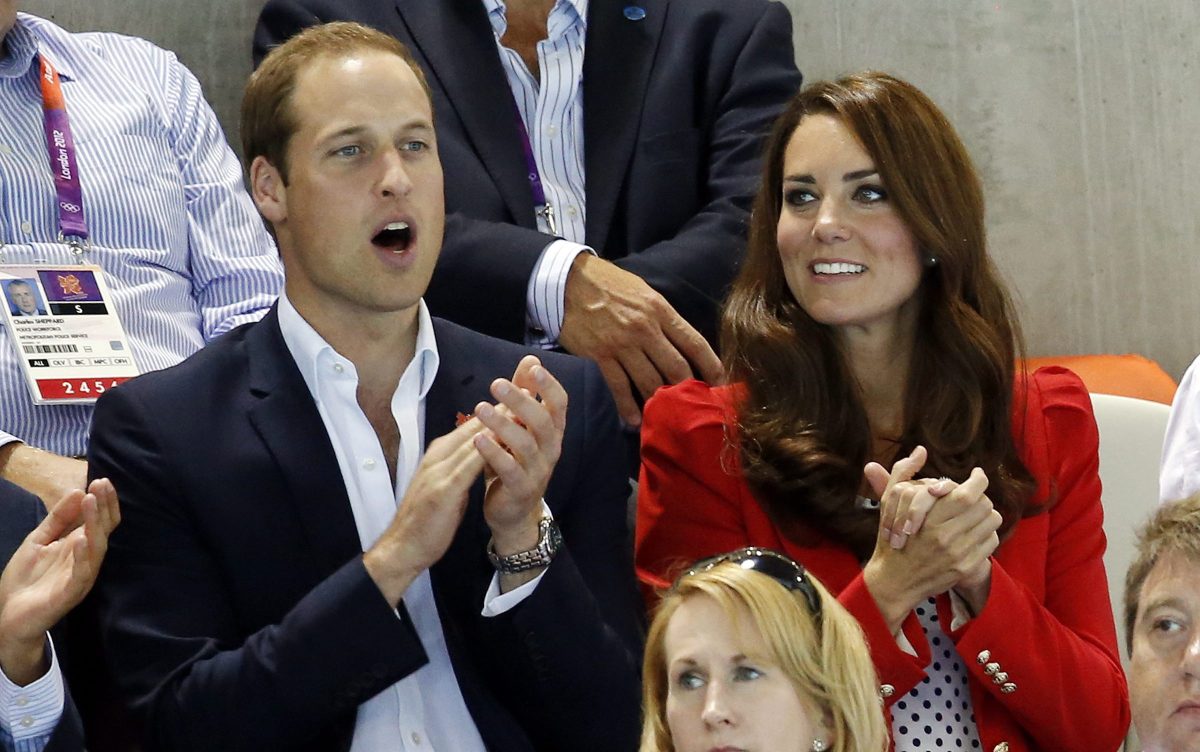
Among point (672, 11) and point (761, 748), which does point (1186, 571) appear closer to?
point (761, 748)

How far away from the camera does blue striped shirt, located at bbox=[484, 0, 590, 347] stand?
316 cm

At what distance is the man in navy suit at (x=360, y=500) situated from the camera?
215 centimetres

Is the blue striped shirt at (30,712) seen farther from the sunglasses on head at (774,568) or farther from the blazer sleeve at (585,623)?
the sunglasses on head at (774,568)

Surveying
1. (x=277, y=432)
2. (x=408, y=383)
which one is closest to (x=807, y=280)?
(x=408, y=383)

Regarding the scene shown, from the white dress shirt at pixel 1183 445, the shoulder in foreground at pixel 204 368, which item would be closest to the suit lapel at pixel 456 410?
the shoulder in foreground at pixel 204 368

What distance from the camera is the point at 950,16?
12.5 ft

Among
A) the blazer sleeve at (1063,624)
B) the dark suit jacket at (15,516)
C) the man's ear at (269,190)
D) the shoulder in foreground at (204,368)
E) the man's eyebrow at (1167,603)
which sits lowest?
the blazer sleeve at (1063,624)

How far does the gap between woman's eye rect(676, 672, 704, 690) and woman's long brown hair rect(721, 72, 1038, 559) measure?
1.90 feet

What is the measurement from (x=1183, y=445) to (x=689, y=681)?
3.85 ft

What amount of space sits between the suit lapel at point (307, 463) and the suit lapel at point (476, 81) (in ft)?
2.71

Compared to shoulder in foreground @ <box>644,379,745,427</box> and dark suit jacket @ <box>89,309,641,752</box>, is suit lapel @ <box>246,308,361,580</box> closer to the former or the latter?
dark suit jacket @ <box>89,309,641,752</box>

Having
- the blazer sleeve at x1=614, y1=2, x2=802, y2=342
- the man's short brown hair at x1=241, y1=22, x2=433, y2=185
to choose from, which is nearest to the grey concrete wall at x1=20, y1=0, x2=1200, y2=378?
the blazer sleeve at x1=614, y1=2, x2=802, y2=342

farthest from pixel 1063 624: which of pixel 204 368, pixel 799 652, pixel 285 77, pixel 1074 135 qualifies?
pixel 1074 135

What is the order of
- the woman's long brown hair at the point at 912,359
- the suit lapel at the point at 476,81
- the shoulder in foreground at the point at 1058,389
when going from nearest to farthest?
the woman's long brown hair at the point at 912,359 → the shoulder in foreground at the point at 1058,389 → the suit lapel at the point at 476,81
